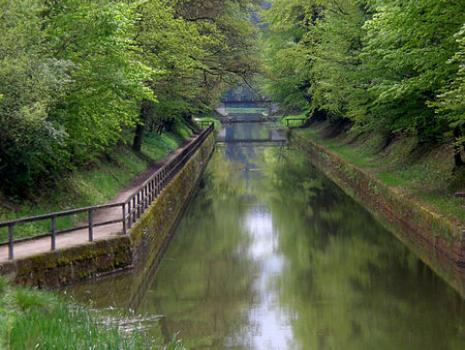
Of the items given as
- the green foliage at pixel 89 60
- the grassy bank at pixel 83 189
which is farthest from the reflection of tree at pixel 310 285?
the green foliage at pixel 89 60

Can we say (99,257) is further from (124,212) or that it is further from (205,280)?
Result: (205,280)

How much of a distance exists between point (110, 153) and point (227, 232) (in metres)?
8.83

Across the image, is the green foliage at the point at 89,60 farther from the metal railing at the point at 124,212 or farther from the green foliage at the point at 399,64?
the green foliage at the point at 399,64

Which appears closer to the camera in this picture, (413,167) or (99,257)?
(99,257)

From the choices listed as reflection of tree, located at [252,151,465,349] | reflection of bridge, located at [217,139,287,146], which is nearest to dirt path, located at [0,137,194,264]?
reflection of tree, located at [252,151,465,349]

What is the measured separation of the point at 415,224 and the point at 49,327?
1476cm

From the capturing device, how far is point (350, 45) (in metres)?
33.9

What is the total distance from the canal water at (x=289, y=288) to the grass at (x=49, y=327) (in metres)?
1.94

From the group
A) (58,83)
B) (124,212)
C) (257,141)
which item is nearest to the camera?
(58,83)

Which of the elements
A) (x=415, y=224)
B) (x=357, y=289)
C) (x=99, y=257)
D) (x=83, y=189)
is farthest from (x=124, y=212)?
(x=415, y=224)

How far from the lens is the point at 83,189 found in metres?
23.7

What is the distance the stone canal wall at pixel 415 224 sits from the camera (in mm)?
18391

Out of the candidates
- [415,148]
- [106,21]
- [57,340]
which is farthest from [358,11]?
[57,340]

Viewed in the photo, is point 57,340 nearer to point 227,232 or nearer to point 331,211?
point 227,232
